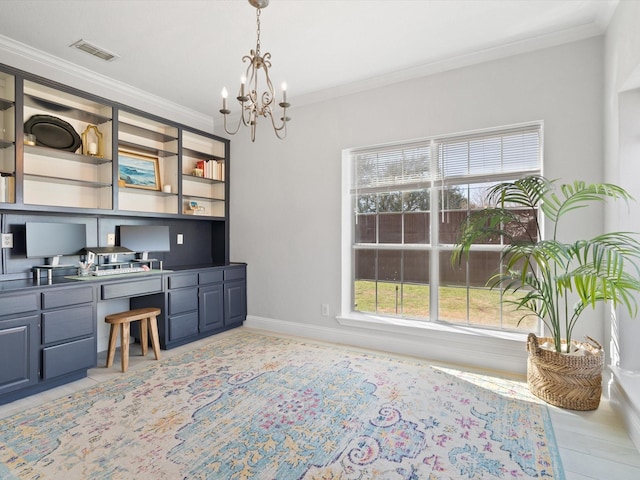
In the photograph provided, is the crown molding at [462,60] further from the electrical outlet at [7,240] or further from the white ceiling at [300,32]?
the electrical outlet at [7,240]

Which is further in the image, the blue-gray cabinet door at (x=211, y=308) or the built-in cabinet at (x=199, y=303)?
the blue-gray cabinet door at (x=211, y=308)

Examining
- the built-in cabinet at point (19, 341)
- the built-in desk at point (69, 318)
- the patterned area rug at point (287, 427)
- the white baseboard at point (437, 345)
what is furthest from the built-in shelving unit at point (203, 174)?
the patterned area rug at point (287, 427)

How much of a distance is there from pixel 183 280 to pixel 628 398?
3.85 m

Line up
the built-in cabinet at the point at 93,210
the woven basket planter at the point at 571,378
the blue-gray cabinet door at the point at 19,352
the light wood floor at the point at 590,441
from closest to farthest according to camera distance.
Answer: the light wood floor at the point at 590,441
the woven basket planter at the point at 571,378
the blue-gray cabinet door at the point at 19,352
the built-in cabinet at the point at 93,210

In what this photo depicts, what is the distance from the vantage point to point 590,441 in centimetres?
206

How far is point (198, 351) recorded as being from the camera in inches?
145

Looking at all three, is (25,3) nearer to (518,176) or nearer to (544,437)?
→ (518,176)

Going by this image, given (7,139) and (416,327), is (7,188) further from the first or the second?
(416,327)

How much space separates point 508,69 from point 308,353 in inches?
129

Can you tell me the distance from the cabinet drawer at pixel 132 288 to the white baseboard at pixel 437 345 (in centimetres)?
161

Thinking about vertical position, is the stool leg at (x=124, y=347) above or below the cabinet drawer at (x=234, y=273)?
below

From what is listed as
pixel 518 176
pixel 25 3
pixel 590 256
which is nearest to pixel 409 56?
pixel 518 176

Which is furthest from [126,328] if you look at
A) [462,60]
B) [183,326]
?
[462,60]

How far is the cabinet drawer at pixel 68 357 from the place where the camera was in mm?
2764
